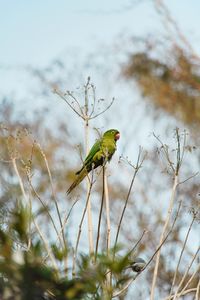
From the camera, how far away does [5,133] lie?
3.73 m

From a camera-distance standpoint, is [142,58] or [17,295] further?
[142,58]

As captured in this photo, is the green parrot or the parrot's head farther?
the parrot's head

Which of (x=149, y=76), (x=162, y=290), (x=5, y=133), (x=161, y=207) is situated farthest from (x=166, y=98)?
(x=5, y=133)

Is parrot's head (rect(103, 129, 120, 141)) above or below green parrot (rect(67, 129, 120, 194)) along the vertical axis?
above

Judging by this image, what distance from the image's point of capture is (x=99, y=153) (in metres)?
4.42

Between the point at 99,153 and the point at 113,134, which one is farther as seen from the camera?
the point at 113,134

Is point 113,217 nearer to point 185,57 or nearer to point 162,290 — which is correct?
point 162,290

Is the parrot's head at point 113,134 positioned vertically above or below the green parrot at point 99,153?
above

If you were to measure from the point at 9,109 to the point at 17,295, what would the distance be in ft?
29.6

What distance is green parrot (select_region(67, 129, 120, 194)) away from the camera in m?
4.04

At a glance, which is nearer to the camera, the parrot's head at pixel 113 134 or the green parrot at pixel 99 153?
the green parrot at pixel 99 153

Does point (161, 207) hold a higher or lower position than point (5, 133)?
higher

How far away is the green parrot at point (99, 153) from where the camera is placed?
4.04m

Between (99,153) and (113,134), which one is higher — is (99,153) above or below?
below
